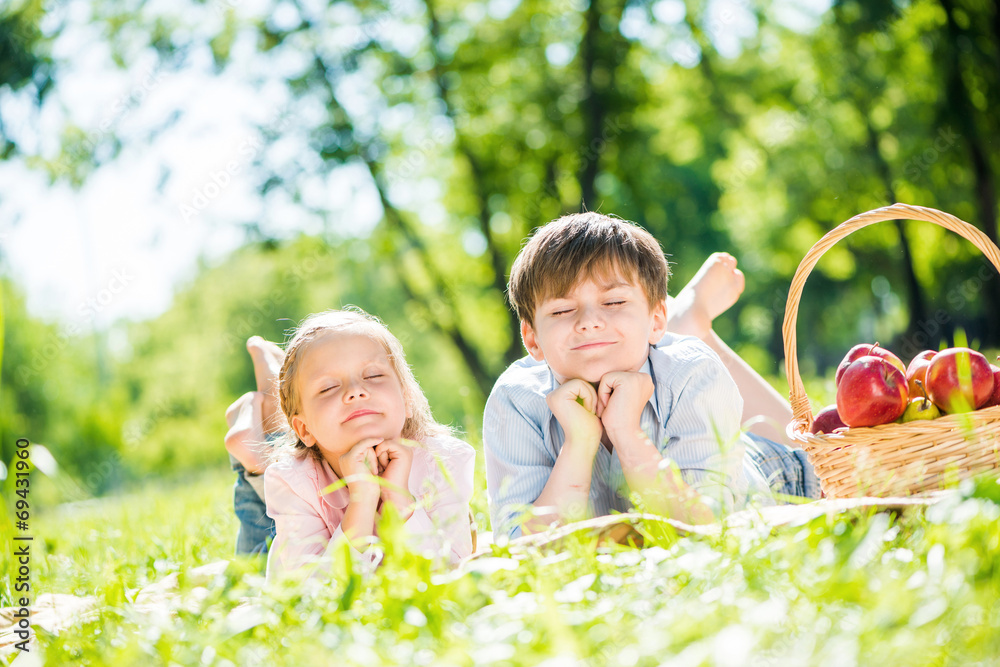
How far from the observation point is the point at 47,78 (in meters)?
12.1

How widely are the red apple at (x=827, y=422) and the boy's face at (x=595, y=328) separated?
0.62 meters

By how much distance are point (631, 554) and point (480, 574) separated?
30 centimetres

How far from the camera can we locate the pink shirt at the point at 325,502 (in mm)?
2330

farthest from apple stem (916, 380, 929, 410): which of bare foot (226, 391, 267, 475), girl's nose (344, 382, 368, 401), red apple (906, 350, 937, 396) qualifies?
bare foot (226, 391, 267, 475)

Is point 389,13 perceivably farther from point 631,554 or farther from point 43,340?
point 43,340

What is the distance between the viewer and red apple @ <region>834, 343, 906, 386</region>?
2394 millimetres

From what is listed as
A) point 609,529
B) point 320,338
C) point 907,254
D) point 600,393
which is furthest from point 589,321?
point 907,254

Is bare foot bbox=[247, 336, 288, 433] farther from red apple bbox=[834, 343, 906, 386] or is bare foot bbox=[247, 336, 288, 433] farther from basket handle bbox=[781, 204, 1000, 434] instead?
red apple bbox=[834, 343, 906, 386]

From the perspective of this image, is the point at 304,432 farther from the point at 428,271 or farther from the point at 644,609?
the point at 428,271

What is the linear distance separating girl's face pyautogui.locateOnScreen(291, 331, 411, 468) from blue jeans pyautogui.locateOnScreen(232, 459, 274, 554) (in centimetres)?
92

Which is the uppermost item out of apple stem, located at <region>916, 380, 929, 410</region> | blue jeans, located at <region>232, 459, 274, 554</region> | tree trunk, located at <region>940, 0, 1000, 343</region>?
tree trunk, located at <region>940, 0, 1000, 343</region>

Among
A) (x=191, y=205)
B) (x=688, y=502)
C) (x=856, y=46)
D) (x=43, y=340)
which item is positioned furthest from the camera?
(x=43, y=340)

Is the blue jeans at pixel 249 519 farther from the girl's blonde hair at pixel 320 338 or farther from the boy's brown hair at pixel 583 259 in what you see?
the boy's brown hair at pixel 583 259

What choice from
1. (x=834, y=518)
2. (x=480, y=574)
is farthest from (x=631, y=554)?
(x=834, y=518)
